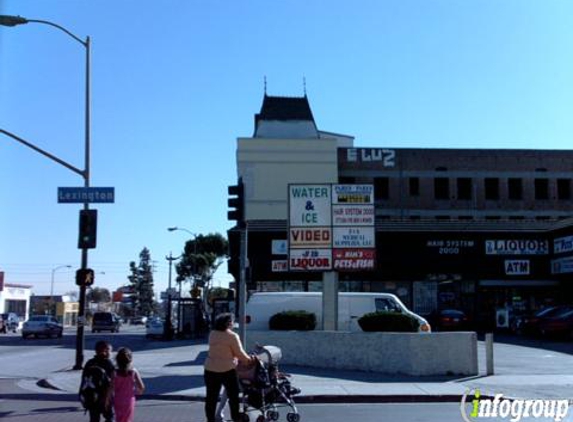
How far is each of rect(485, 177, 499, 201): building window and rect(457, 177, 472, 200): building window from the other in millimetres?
1428

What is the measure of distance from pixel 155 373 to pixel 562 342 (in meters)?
19.9

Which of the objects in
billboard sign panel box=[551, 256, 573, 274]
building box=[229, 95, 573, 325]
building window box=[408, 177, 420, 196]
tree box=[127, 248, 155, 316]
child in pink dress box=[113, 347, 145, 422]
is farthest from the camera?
tree box=[127, 248, 155, 316]

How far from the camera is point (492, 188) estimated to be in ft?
194

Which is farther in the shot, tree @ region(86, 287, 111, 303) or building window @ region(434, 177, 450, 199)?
tree @ region(86, 287, 111, 303)

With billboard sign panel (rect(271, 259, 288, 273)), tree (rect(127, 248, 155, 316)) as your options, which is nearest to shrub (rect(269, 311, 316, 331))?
billboard sign panel (rect(271, 259, 288, 273))

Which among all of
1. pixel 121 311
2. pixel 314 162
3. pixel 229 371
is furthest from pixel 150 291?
pixel 229 371

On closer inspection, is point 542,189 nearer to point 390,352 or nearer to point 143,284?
point 390,352

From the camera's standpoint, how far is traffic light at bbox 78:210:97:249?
21.8 metres

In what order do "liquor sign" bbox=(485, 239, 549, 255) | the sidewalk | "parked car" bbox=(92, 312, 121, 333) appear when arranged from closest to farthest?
the sidewalk
"liquor sign" bbox=(485, 239, 549, 255)
"parked car" bbox=(92, 312, 121, 333)

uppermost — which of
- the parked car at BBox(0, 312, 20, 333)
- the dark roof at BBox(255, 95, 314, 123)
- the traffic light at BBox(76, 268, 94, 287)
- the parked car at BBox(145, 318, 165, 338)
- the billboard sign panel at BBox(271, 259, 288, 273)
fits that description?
the dark roof at BBox(255, 95, 314, 123)

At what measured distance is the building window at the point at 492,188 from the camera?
58.9m

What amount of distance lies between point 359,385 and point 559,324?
19.3m

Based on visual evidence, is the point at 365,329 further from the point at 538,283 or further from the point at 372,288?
the point at 538,283

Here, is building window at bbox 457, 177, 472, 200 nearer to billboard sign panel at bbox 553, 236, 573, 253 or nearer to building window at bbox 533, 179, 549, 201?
building window at bbox 533, 179, 549, 201
